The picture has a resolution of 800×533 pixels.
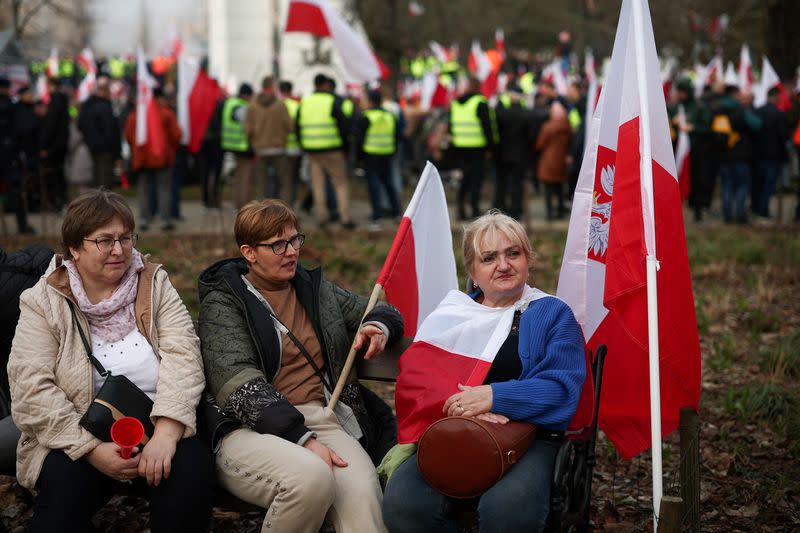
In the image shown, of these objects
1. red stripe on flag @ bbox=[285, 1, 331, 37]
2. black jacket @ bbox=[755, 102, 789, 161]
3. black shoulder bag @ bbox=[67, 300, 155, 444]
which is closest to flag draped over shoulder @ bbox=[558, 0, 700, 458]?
black shoulder bag @ bbox=[67, 300, 155, 444]

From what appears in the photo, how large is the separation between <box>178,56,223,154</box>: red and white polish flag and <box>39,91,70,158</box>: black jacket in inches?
60.0

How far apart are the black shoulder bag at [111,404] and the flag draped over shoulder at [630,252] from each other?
1.78m

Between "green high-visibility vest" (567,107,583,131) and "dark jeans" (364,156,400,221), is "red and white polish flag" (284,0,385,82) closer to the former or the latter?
"dark jeans" (364,156,400,221)

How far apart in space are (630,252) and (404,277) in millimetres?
1142

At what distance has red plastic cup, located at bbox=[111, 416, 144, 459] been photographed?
3.84 m

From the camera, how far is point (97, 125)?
46.0 ft

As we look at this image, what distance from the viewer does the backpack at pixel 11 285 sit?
4555mm

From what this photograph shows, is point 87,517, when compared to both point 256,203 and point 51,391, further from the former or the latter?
point 256,203

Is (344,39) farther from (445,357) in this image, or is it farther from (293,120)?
(445,357)

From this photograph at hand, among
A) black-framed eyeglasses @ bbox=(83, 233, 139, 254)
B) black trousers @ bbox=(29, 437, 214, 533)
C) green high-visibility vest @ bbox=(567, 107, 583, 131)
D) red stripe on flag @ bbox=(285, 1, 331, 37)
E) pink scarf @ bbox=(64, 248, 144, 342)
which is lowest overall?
black trousers @ bbox=(29, 437, 214, 533)

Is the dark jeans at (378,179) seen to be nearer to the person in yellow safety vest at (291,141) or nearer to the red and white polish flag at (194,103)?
the person in yellow safety vest at (291,141)


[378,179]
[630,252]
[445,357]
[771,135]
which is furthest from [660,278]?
[771,135]

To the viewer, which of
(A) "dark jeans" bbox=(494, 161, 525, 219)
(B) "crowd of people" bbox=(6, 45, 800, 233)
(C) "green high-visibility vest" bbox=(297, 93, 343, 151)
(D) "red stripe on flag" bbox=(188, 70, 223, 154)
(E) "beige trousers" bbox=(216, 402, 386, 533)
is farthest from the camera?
(A) "dark jeans" bbox=(494, 161, 525, 219)

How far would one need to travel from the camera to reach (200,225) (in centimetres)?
1452
